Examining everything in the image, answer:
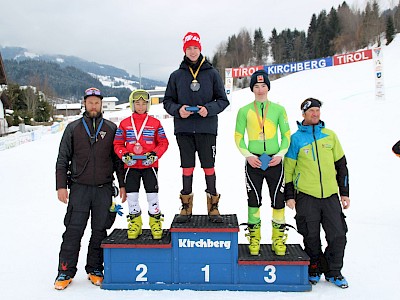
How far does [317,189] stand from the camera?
11.8ft

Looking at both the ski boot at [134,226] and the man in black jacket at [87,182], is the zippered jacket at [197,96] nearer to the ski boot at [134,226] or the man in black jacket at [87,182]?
the man in black jacket at [87,182]

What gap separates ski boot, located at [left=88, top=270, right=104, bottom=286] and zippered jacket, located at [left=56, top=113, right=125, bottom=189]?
3.15 feet

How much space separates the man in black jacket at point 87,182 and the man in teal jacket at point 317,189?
189 centimetres

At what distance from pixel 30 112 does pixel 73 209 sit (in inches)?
1788

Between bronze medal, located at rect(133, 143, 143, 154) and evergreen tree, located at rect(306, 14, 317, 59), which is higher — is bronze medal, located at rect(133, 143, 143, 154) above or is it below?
below

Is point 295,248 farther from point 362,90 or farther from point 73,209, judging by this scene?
point 362,90

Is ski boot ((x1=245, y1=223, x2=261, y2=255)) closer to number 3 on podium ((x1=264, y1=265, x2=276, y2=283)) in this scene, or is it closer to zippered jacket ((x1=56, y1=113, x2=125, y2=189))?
number 3 on podium ((x1=264, y1=265, x2=276, y2=283))

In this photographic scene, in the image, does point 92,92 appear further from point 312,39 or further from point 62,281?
point 312,39

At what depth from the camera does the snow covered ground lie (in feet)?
11.6

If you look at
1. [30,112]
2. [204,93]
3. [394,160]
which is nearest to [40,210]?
[204,93]

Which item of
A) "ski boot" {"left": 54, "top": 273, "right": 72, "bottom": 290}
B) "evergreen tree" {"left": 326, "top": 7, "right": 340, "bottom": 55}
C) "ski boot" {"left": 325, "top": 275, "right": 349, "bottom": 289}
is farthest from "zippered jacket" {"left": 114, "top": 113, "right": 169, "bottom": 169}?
"evergreen tree" {"left": 326, "top": 7, "right": 340, "bottom": 55}

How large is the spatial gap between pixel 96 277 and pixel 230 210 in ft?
10.3

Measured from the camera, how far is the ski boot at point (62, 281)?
3.56 meters

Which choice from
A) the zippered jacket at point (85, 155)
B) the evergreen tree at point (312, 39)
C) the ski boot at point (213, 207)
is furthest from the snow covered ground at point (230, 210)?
the evergreen tree at point (312, 39)
